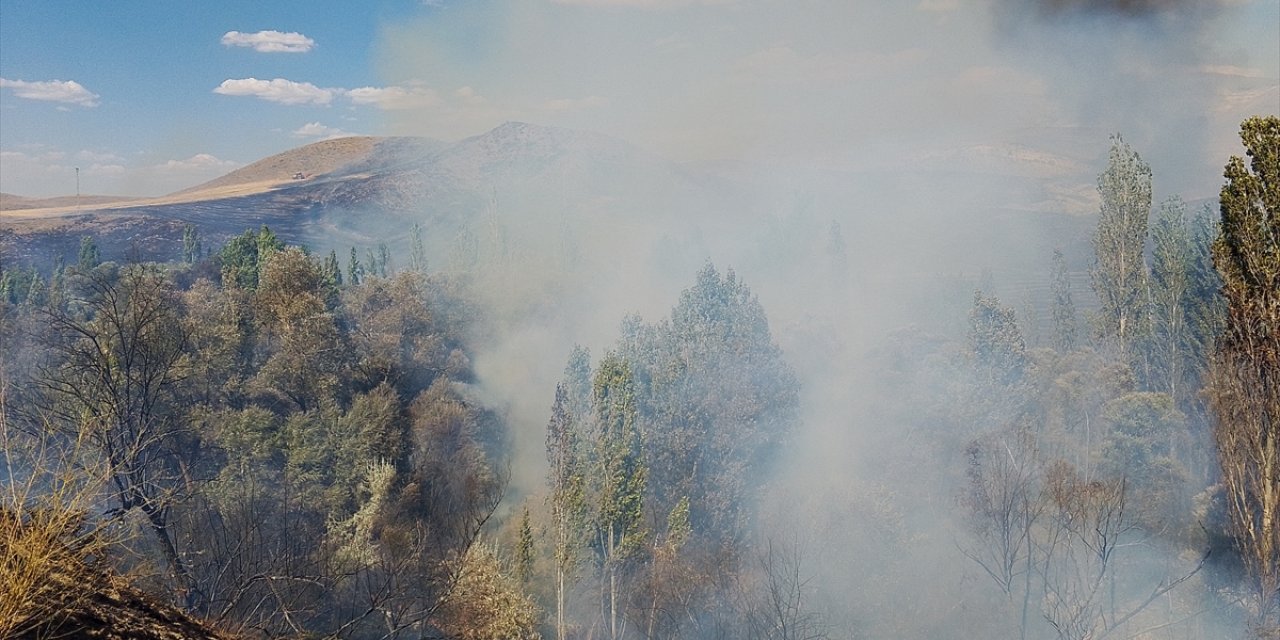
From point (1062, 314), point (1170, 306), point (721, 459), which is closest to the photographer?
point (721, 459)

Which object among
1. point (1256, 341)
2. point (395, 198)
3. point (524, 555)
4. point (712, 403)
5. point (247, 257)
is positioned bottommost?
point (524, 555)

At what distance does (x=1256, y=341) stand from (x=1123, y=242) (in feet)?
72.7

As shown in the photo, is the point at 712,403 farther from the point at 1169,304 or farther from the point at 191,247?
the point at 191,247

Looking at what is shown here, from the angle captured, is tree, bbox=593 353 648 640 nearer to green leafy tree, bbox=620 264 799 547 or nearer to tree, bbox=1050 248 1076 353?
green leafy tree, bbox=620 264 799 547

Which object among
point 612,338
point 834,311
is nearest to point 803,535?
point 612,338

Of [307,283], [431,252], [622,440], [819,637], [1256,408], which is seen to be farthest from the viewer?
[431,252]

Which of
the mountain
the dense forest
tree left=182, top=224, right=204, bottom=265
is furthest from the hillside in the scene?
the dense forest

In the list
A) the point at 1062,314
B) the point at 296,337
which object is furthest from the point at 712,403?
the point at 1062,314

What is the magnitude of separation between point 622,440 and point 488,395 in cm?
1281

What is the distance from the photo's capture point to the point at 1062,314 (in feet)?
154

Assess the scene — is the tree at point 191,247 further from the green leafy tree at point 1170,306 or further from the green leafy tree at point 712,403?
the green leafy tree at point 1170,306

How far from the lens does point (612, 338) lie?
51875 mm

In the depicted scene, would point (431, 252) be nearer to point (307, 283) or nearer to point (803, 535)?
point (307, 283)

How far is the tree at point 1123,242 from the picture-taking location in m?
33.2
